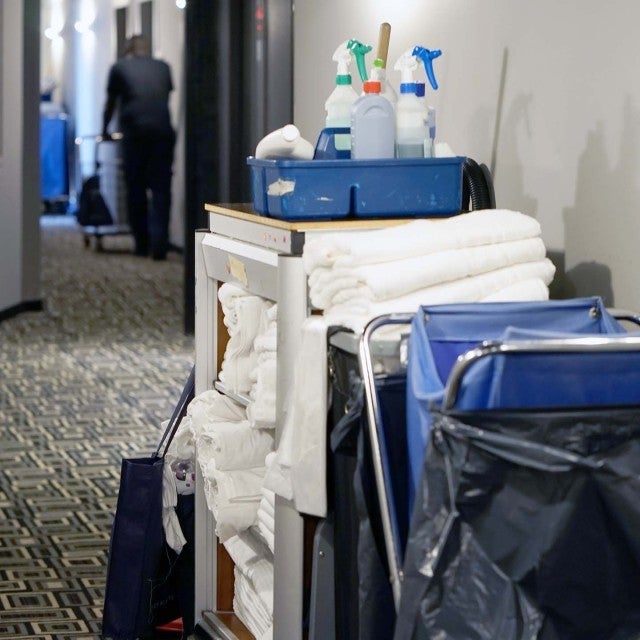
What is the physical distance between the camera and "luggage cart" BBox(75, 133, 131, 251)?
1182cm

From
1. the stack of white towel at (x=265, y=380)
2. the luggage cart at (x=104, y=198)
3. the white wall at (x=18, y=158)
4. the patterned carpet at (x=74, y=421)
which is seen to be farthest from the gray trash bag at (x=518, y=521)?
the luggage cart at (x=104, y=198)

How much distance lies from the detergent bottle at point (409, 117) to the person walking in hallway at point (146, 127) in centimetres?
834

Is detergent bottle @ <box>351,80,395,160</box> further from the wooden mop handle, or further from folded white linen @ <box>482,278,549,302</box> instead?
folded white linen @ <box>482,278,549,302</box>

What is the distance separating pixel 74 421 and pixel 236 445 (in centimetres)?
274

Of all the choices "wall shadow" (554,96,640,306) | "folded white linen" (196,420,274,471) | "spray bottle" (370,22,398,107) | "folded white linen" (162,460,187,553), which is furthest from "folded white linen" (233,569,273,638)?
"spray bottle" (370,22,398,107)

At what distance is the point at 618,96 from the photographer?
2580mm

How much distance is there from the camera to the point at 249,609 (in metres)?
2.90

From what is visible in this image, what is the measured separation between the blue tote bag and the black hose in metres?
0.80

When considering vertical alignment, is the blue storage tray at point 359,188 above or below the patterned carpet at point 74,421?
above

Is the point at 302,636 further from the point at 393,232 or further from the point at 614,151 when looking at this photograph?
the point at 614,151

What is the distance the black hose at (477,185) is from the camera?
2760 millimetres

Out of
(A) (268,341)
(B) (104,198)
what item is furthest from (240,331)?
(B) (104,198)

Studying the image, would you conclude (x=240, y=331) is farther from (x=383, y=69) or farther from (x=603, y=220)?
(x=603, y=220)

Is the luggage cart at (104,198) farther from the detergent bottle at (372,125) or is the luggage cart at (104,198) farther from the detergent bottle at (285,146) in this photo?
the detergent bottle at (372,125)
